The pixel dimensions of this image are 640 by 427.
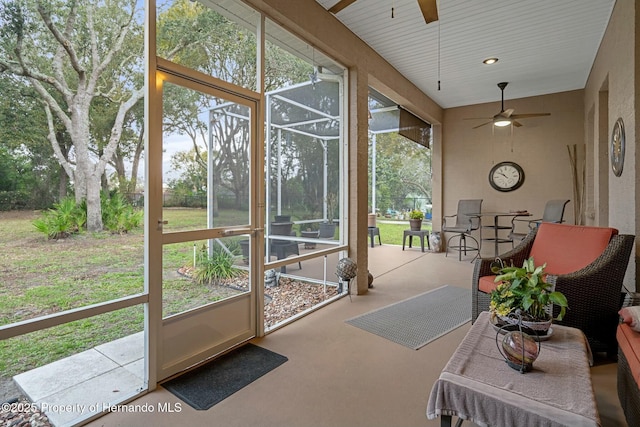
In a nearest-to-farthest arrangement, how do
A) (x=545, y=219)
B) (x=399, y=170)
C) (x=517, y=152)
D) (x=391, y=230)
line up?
(x=545, y=219) < (x=517, y=152) < (x=399, y=170) < (x=391, y=230)

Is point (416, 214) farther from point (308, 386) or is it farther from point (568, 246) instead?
point (308, 386)

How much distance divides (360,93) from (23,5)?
315 cm

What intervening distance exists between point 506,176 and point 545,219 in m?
1.26

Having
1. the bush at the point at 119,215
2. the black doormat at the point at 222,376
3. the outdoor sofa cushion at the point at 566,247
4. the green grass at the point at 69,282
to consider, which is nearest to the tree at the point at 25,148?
the green grass at the point at 69,282

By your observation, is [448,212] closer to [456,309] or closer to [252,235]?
[456,309]

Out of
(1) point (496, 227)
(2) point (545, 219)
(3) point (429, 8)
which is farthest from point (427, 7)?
(1) point (496, 227)

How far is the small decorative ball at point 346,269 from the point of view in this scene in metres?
3.73

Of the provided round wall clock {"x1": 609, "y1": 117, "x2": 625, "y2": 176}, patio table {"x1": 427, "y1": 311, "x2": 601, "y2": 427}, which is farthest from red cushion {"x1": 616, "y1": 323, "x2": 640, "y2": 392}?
round wall clock {"x1": 609, "y1": 117, "x2": 625, "y2": 176}

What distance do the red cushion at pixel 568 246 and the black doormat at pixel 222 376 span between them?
97.8 inches

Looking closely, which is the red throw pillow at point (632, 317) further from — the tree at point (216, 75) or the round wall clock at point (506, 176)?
the round wall clock at point (506, 176)

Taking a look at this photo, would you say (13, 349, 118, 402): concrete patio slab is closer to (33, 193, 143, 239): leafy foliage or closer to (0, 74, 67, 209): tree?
(33, 193, 143, 239): leafy foliage

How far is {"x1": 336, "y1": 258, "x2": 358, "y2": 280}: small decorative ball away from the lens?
3.73 meters

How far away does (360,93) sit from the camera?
4.04 meters

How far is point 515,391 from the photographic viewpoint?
1267 mm
